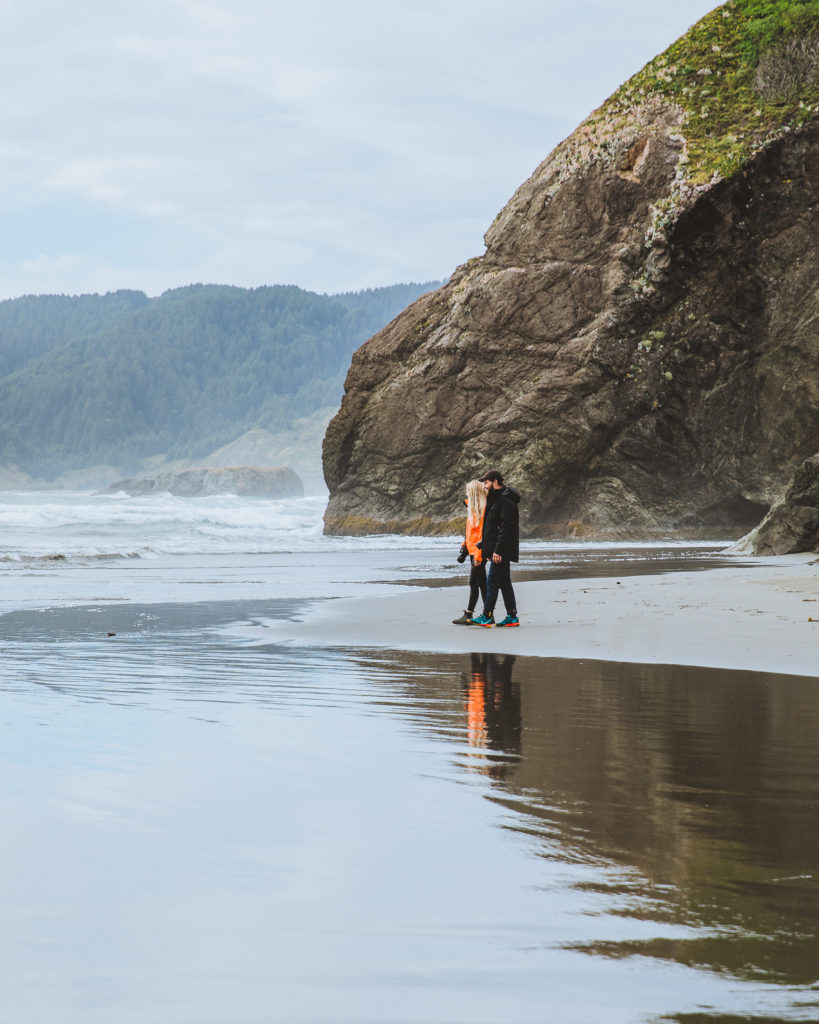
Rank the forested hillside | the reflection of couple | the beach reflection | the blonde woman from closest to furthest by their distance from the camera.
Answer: the beach reflection
the reflection of couple
the blonde woman
the forested hillside

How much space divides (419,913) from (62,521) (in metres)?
38.5

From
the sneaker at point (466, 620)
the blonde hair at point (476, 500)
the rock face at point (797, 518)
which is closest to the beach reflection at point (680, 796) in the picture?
the sneaker at point (466, 620)

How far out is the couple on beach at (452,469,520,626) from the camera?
9.37 m

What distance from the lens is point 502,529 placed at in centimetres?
955

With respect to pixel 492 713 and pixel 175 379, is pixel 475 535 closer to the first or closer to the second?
pixel 492 713

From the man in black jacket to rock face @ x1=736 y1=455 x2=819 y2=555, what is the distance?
28.5ft

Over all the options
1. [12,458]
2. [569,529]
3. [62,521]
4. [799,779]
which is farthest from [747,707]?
[12,458]

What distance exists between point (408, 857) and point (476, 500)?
289 inches

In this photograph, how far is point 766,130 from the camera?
28.8m

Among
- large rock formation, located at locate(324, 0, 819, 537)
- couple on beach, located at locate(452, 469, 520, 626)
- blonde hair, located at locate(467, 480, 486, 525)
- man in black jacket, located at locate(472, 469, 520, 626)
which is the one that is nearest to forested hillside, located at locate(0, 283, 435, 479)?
large rock formation, located at locate(324, 0, 819, 537)

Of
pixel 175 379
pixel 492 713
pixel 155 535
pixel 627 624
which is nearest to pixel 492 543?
pixel 627 624

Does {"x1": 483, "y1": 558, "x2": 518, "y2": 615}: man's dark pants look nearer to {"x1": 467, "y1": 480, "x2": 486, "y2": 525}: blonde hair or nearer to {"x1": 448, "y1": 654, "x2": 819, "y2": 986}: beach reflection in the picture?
{"x1": 467, "y1": 480, "x2": 486, "y2": 525}: blonde hair

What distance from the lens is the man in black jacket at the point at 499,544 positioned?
935cm

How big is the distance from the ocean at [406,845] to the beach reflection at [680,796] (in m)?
0.01
